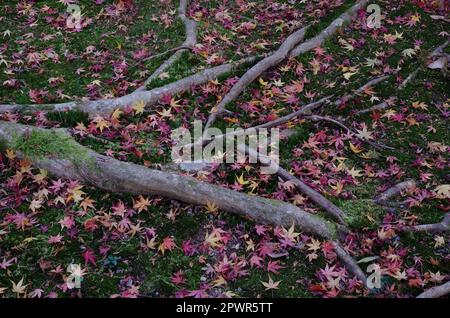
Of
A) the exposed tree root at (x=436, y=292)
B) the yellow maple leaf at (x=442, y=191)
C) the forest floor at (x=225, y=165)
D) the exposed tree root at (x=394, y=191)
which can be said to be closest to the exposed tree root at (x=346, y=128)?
the forest floor at (x=225, y=165)

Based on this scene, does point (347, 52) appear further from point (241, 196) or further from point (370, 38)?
point (241, 196)

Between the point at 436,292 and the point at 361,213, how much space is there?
111 cm

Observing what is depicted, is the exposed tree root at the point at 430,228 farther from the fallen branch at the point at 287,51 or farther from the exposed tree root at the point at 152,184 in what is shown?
the fallen branch at the point at 287,51

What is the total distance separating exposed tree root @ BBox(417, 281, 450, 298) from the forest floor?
0.45ft

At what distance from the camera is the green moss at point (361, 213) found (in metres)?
4.85

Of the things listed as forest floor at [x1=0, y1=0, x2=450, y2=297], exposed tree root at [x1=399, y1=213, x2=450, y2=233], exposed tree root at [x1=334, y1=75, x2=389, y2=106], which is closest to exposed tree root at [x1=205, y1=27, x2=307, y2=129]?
forest floor at [x1=0, y1=0, x2=450, y2=297]

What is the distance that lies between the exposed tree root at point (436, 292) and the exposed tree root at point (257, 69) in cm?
333

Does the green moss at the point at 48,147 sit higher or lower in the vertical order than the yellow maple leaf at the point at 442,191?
higher

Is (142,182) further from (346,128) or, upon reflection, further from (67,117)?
(346,128)

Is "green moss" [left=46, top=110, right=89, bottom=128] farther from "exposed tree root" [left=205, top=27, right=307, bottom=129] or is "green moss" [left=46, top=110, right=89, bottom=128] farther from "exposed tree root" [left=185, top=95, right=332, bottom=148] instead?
"exposed tree root" [left=205, top=27, right=307, bottom=129]

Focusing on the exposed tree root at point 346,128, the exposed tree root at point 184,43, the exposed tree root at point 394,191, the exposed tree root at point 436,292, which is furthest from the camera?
the exposed tree root at point 184,43

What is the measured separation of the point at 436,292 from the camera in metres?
4.16

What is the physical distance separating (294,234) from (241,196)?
70 cm

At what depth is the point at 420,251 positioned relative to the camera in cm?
466
